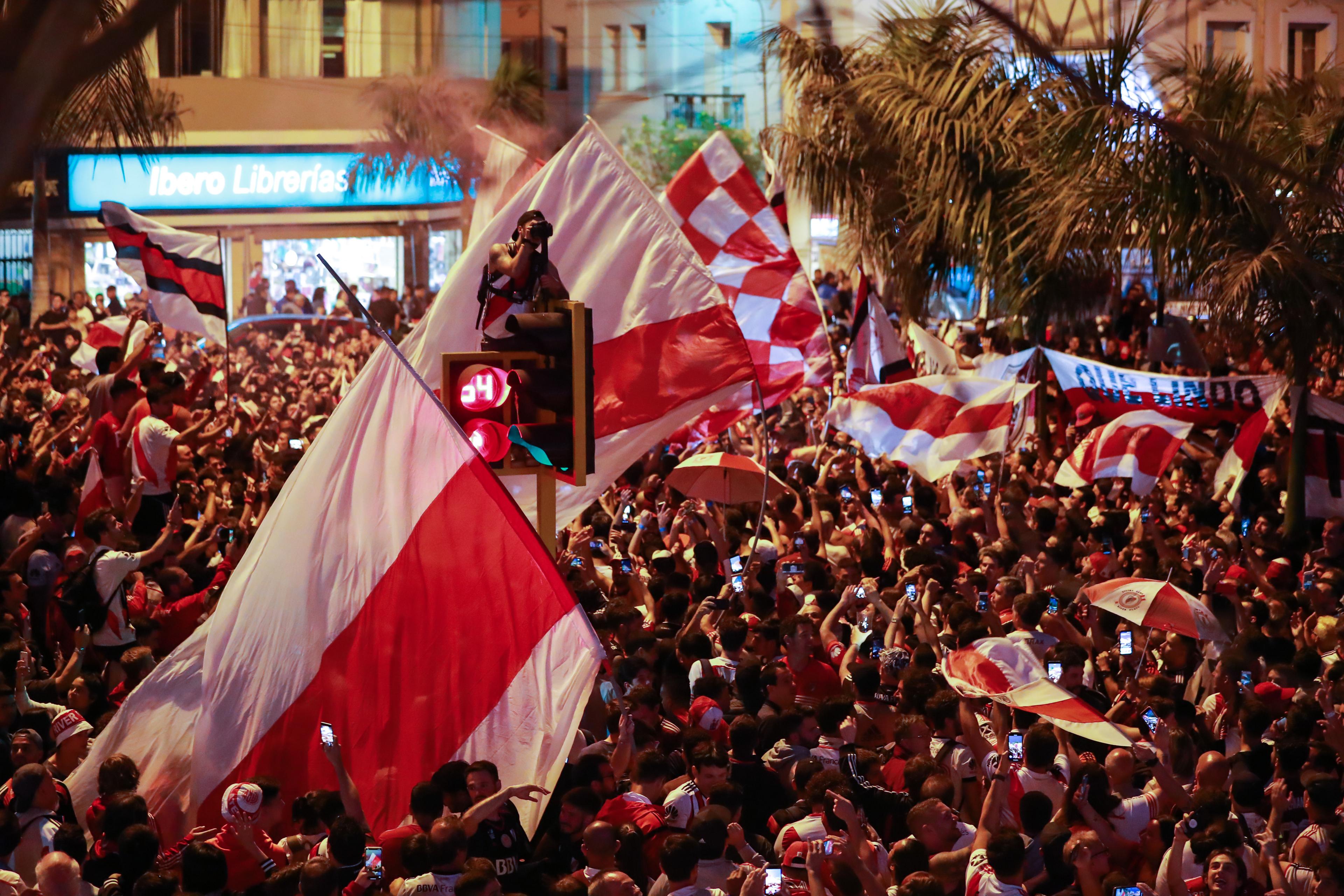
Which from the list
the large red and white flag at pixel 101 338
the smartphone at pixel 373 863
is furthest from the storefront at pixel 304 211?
the smartphone at pixel 373 863

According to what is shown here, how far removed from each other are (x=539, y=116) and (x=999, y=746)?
37305 millimetres

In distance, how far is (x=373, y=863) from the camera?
538cm

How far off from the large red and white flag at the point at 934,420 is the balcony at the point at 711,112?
36095 millimetres

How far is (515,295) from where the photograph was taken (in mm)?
7754

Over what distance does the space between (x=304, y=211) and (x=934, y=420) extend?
105ft

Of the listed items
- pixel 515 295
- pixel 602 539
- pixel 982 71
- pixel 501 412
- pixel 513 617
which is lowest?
pixel 602 539

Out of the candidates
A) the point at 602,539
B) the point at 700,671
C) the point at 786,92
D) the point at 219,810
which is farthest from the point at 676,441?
the point at 786,92

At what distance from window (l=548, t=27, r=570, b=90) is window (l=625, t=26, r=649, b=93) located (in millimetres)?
1949

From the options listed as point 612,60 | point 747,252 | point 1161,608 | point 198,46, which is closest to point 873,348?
point 747,252

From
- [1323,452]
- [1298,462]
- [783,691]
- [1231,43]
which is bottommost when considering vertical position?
[783,691]

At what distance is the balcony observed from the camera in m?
48.9

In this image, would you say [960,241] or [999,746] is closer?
[999,746]

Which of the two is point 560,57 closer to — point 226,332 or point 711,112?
point 711,112

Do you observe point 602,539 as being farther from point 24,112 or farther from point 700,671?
point 24,112
